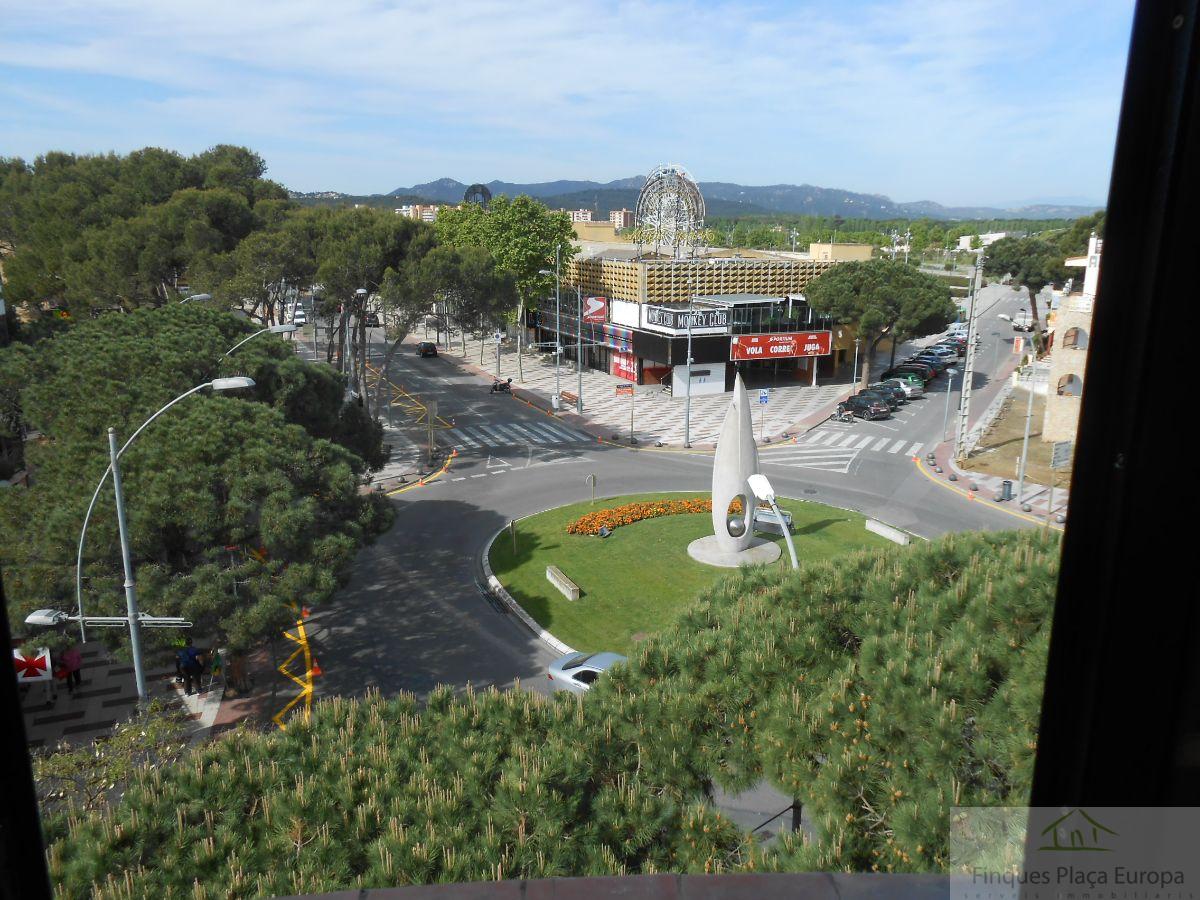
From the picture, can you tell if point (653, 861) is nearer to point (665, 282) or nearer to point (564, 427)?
point (564, 427)

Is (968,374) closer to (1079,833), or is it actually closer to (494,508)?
(494,508)

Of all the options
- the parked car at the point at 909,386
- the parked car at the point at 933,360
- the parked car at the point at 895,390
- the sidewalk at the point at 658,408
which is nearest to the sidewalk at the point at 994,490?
the sidewalk at the point at 658,408

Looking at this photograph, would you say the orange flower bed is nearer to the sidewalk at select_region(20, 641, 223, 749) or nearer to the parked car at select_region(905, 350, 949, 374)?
the sidewalk at select_region(20, 641, 223, 749)

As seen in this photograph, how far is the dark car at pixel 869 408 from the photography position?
36500mm

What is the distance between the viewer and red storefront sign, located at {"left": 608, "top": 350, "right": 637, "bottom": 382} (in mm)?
45575

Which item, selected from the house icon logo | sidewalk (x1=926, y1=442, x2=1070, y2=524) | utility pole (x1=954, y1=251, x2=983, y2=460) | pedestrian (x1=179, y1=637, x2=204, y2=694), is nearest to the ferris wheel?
utility pole (x1=954, y1=251, x2=983, y2=460)

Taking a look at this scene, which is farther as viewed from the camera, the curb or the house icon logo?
the curb

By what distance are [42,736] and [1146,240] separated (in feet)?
56.2

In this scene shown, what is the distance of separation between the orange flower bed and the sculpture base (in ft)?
4.23

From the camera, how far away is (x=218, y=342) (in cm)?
1984

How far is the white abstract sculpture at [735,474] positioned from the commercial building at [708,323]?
20387mm

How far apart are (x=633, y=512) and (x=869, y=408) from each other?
17.4 meters

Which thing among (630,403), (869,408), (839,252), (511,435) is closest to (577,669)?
(511,435)

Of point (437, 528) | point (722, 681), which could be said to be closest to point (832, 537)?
point (437, 528)
